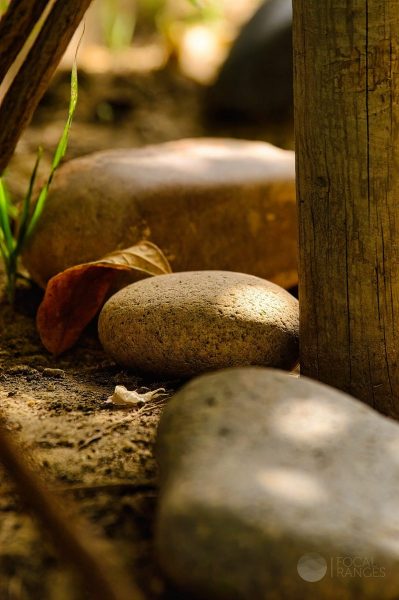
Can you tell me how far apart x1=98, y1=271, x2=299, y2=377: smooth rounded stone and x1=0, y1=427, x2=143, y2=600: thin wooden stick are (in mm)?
695

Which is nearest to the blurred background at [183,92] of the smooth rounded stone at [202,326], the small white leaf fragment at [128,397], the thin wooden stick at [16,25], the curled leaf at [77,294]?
the curled leaf at [77,294]

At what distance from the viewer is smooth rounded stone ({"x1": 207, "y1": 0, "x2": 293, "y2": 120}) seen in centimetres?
474

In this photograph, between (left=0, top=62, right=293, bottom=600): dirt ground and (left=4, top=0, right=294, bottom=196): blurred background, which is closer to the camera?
(left=0, top=62, right=293, bottom=600): dirt ground

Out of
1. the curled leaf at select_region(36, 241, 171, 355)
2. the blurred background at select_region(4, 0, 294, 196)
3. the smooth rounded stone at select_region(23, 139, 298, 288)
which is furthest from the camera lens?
the blurred background at select_region(4, 0, 294, 196)

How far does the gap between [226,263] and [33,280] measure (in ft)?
2.33

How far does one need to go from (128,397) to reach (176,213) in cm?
A: 95

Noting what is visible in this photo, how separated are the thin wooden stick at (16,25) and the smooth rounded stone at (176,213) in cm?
65

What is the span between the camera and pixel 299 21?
196 cm

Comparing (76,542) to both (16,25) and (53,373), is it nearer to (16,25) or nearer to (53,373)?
(53,373)

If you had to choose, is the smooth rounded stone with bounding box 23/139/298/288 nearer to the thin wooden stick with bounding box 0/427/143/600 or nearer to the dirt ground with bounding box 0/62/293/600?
the dirt ground with bounding box 0/62/293/600

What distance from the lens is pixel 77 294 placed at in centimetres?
270

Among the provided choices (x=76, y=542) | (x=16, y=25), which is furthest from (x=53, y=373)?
(x=76, y=542)

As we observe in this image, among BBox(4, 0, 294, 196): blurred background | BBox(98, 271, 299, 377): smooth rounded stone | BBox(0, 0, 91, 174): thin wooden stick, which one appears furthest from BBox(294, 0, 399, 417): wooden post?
BBox(4, 0, 294, 196): blurred background

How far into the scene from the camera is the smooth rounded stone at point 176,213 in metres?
2.88
